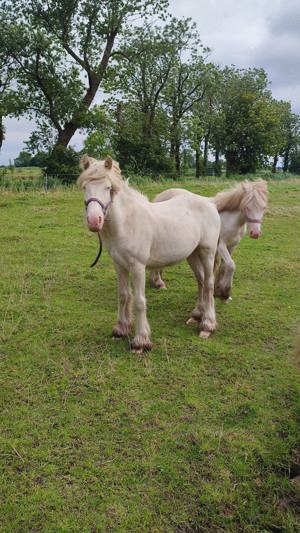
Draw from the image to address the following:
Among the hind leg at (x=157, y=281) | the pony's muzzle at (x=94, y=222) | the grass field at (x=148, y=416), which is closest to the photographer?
the grass field at (x=148, y=416)

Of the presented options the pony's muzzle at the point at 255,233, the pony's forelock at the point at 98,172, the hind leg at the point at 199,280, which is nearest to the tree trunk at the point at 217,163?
the pony's muzzle at the point at 255,233

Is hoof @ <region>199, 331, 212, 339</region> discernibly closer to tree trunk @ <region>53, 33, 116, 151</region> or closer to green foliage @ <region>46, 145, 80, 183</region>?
green foliage @ <region>46, 145, 80, 183</region>

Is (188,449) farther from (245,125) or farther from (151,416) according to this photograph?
(245,125)

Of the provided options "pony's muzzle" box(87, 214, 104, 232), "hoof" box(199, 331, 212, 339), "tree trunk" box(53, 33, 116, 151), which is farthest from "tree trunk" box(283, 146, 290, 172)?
"pony's muzzle" box(87, 214, 104, 232)

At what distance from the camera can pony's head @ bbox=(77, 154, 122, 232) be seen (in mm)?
3338

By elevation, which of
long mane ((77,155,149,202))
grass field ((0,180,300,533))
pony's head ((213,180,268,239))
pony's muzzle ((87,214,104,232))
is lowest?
grass field ((0,180,300,533))

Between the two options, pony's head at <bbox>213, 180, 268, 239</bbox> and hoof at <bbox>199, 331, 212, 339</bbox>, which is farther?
pony's head at <bbox>213, 180, 268, 239</bbox>

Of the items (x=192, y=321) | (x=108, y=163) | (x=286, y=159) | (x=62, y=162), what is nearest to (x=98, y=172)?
(x=108, y=163)

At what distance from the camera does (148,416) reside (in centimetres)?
312

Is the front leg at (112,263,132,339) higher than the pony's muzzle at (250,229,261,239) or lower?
lower

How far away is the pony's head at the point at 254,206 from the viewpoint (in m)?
5.26

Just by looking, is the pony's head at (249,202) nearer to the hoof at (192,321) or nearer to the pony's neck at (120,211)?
the hoof at (192,321)

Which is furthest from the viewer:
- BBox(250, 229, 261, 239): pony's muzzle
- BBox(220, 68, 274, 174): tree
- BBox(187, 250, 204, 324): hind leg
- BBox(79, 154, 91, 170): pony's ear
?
BBox(220, 68, 274, 174): tree

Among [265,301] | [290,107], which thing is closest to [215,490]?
[265,301]
